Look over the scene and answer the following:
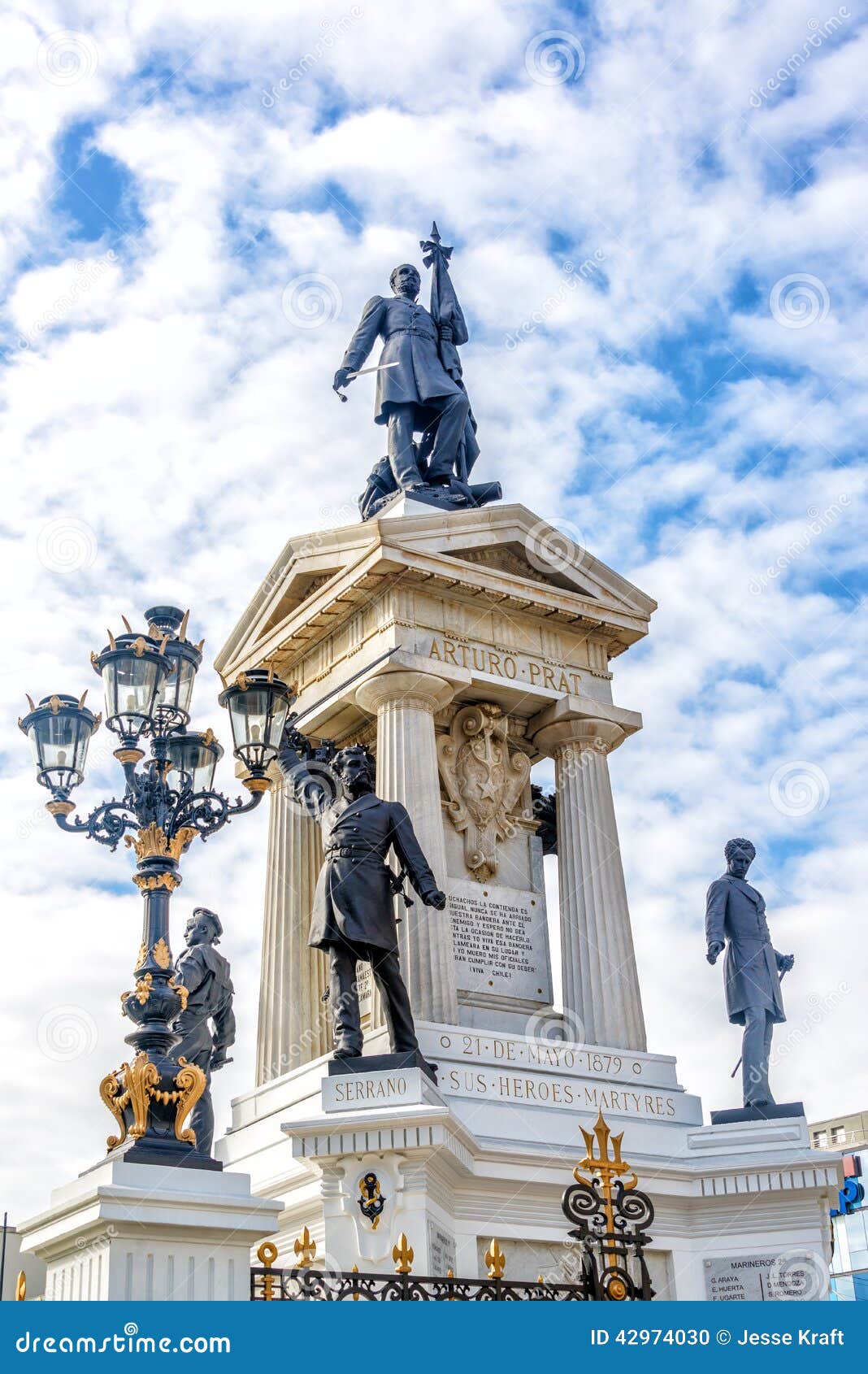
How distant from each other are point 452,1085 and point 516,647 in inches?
219

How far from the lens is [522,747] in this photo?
2002 cm

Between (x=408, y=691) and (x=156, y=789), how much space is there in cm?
762

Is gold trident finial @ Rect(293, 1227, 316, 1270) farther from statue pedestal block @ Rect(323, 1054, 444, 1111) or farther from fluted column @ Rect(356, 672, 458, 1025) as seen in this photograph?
fluted column @ Rect(356, 672, 458, 1025)

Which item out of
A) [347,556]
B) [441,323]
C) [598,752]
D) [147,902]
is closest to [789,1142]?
[598,752]

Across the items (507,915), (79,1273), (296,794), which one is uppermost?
(296,794)

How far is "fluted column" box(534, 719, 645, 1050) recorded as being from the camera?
18016 millimetres

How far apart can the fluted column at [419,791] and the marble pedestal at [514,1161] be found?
59cm

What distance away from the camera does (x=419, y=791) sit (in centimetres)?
1762

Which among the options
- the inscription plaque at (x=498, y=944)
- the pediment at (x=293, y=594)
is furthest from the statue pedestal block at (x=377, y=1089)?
the pediment at (x=293, y=594)

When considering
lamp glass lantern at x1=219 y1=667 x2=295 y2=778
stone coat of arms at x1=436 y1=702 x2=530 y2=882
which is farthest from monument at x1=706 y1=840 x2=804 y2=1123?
lamp glass lantern at x1=219 y1=667 x2=295 y2=778

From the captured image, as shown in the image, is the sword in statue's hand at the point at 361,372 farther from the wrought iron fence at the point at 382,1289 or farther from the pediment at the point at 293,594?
the wrought iron fence at the point at 382,1289

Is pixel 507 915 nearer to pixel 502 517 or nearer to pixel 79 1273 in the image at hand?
pixel 502 517

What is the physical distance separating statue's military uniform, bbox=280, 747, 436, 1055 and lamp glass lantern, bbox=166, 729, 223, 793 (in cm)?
372

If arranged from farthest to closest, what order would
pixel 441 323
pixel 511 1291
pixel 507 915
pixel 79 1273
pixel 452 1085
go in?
pixel 441 323
pixel 507 915
pixel 452 1085
pixel 511 1291
pixel 79 1273
